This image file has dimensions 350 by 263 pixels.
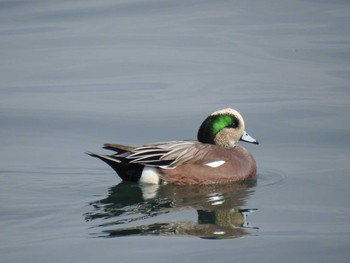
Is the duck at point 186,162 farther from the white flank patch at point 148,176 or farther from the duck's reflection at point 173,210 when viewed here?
A: the duck's reflection at point 173,210

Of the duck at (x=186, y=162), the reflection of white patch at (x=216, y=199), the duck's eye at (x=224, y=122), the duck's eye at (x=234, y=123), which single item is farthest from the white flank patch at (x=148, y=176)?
the duck's eye at (x=234, y=123)

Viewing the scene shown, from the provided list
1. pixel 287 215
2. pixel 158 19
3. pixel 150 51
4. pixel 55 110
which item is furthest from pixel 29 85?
pixel 287 215

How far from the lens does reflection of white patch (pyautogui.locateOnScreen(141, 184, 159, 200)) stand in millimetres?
9578

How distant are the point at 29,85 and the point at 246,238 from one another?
5.97m

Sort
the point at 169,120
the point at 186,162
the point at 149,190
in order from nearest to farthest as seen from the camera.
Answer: the point at 149,190 → the point at 186,162 → the point at 169,120

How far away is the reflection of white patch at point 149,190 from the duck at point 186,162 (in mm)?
68

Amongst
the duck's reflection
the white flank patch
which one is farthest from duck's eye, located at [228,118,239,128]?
the white flank patch

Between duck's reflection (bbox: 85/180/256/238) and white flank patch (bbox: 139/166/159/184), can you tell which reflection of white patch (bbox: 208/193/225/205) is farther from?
white flank patch (bbox: 139/166/159/184)

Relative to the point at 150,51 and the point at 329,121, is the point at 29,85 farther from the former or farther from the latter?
the point at 329,121

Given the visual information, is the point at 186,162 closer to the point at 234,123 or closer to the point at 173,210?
the point at 234,123

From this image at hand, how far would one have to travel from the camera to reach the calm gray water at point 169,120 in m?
8.06

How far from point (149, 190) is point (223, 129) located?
3.64 ft

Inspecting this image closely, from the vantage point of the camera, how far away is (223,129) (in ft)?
34.1

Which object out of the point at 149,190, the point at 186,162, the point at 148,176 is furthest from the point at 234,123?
the point at 149,190
